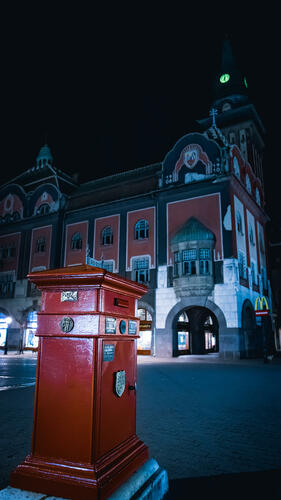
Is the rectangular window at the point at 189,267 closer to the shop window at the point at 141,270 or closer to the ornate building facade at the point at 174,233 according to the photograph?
the ornate building facade at the point at 174,233

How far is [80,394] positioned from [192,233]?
20.2 m

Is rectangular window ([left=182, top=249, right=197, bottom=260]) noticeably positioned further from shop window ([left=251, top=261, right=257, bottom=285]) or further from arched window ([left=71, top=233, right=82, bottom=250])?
arched window ([left=71, top=233, right=82, bottom=250])

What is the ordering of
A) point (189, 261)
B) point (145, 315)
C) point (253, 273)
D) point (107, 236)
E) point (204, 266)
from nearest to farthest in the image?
point (204, 266) → point (189, 261) → point (145, 315) → point (253, 273) → point (107, 236)

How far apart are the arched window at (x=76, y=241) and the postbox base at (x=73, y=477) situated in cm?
2623

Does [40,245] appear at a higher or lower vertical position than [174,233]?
higher

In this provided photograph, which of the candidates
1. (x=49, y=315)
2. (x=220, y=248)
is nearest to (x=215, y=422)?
(x=49, y=315)

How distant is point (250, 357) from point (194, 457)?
19158 mm

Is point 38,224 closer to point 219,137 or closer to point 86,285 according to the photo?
point 219,137

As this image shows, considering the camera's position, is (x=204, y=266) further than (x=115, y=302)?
Yes

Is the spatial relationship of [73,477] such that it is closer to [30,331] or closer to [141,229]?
[141,229]

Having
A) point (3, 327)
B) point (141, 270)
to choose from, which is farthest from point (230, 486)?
point (3, 327)

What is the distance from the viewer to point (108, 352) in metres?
2.98

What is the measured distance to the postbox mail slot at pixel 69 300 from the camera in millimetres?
2969

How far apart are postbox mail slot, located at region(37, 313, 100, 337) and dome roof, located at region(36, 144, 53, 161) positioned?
1446 inches
